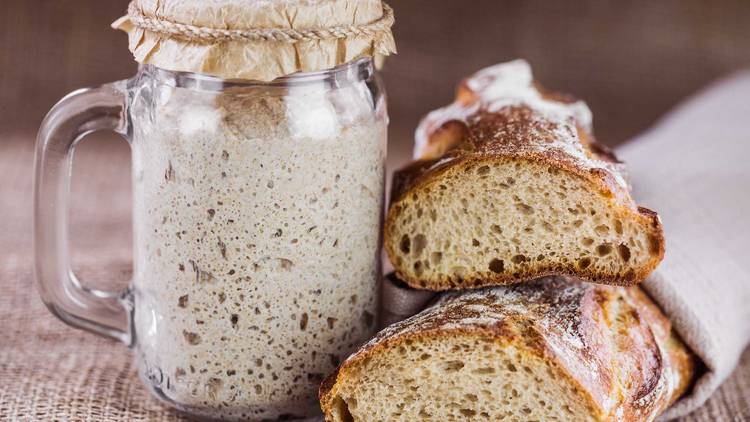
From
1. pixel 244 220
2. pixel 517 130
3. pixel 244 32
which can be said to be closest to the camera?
pixel 244 32

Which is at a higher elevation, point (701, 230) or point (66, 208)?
point (66, 208)

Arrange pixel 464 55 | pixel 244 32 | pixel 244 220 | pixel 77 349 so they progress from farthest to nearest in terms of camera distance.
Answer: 1. pixel 464 55
2. pixel 77 349
3. pixel 244 220
4. pixel 244 32

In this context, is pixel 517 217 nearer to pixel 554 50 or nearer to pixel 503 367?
pixel 503 367

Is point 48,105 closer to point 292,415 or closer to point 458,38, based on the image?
point 458,38

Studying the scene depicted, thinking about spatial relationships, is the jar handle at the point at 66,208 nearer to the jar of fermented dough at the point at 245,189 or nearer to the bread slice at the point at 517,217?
the jar of fermented dough at the point at 245,189

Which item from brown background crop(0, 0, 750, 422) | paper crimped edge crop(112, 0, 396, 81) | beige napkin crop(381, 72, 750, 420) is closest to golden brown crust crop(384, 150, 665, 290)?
beige napkin crop(381, 72, 750, 420)

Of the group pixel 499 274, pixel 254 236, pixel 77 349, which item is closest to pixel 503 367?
pixel 499 274

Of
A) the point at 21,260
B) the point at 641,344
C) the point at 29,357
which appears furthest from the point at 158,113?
the point at 21,260
